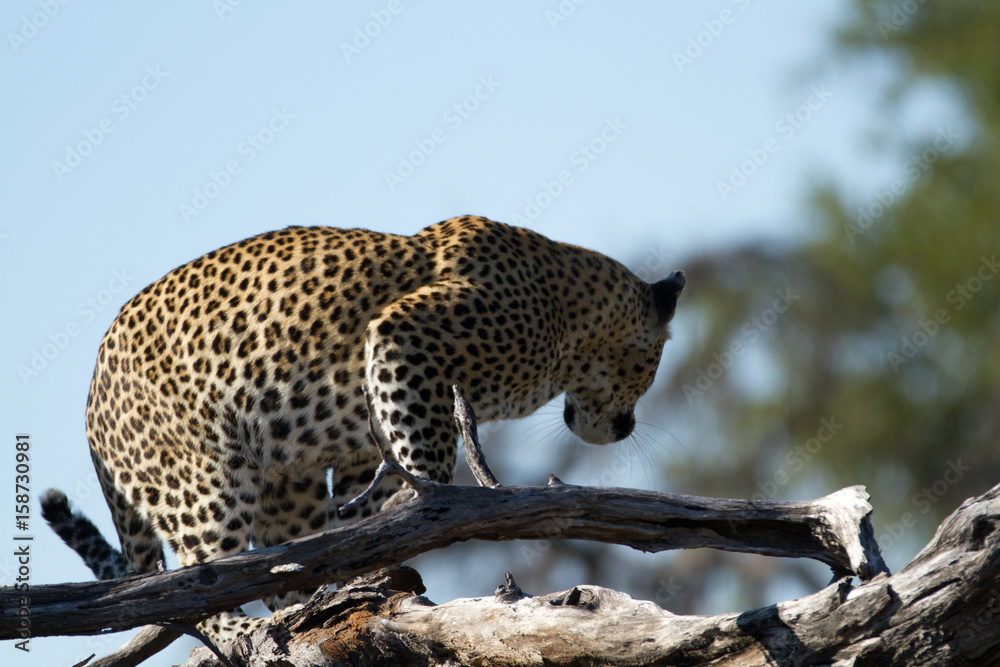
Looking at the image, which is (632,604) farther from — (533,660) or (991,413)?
(991,413)

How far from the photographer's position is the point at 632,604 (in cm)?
526

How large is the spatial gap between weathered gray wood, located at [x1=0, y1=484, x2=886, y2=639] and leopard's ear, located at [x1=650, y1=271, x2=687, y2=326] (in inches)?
179

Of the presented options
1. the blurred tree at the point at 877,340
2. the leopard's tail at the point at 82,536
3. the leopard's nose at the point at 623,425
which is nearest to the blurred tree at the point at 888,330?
the blurred tree at the point at 877,340

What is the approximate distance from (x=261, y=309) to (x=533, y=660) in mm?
3403

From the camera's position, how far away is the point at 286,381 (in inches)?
302

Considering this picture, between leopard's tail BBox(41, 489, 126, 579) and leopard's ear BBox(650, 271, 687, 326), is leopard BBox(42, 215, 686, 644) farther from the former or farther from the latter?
A: leopard's ear BBox(650, 271, 687, 326)

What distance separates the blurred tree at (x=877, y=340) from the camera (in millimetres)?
23875

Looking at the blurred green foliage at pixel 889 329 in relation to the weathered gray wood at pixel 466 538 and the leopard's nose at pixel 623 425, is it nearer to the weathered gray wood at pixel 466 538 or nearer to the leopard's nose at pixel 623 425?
the leopard's nose at pixel 623 425

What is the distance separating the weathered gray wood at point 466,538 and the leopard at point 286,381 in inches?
76.1

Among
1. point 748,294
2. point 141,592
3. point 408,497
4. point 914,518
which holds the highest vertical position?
point 748,294

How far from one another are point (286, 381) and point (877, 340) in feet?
70.8

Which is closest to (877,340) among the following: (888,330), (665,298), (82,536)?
(888,330)

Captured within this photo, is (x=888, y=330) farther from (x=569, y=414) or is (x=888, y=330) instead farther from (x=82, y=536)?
(x=82, y=536)

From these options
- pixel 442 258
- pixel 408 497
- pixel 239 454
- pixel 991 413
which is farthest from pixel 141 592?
pixel 991 413
